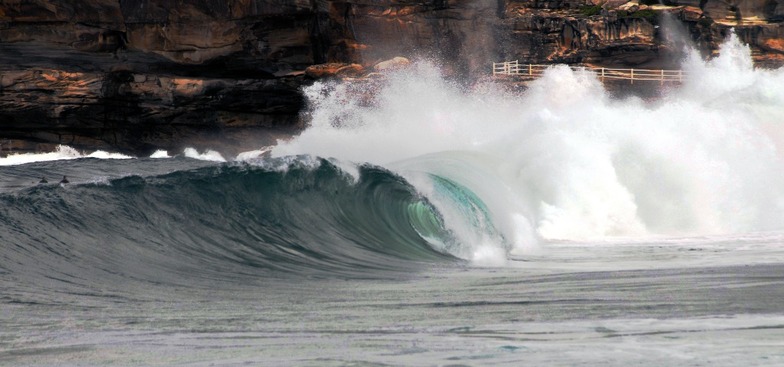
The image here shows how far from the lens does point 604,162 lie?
56.6 ft

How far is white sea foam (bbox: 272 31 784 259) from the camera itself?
1509 centimetres

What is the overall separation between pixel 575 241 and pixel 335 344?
812 cm

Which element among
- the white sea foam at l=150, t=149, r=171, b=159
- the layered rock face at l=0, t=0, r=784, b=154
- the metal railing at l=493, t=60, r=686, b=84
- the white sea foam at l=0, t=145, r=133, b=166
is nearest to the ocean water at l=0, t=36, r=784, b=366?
the white sea foam at l=150, t=149, r=171, b=159

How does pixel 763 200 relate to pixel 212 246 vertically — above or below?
below

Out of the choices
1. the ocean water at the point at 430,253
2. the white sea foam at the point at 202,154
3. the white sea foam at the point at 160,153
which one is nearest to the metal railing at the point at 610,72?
the white sea foam at the point at 202,154

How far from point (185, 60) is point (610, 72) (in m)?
13.2

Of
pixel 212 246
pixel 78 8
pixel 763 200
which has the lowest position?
pixel 763 200

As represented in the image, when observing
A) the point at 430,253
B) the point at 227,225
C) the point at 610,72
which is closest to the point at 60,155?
the point at 610,72

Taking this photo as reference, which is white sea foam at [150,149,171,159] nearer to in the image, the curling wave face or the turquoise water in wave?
the turquoise water in wave

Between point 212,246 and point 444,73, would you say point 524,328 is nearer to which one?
point 212,246

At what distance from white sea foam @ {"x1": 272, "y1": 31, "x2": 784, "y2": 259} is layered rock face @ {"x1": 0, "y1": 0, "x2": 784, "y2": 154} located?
6366 mm

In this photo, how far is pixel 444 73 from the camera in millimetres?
32688

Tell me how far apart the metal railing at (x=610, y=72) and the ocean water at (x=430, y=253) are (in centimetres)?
1161

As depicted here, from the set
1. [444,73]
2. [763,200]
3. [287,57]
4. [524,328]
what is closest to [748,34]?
[444,73]
